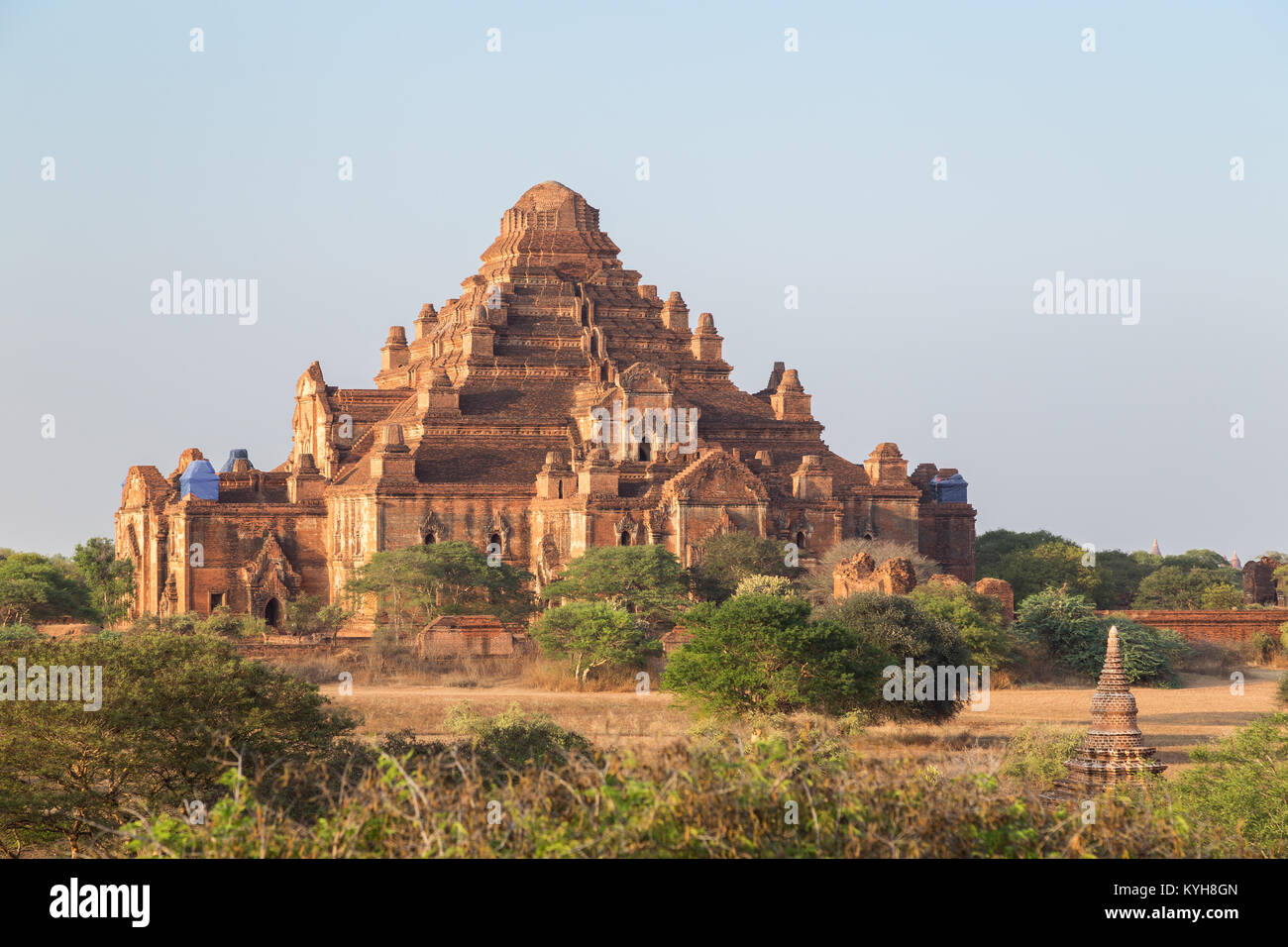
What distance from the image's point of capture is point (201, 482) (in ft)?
200

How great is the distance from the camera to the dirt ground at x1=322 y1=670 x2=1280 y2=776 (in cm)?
3594

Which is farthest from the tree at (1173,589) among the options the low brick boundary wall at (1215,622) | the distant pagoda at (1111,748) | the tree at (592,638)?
the distant pagoda at (1111,748)

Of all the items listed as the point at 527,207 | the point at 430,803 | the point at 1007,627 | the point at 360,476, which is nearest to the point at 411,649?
the point at 360,476

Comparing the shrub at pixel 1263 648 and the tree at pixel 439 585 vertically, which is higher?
the tree at pixel 439 585

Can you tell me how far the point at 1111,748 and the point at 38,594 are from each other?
139 feet

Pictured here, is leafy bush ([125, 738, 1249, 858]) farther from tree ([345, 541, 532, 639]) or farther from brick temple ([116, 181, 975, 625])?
brick temple ([116, 181, 975, 625])

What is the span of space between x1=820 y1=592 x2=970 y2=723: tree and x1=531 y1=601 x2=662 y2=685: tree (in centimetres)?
575

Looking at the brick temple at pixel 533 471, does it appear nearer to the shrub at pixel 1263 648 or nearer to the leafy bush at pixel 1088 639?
the leafy bush at pixel 1088 639

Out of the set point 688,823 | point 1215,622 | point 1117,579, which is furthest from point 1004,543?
point 688,823

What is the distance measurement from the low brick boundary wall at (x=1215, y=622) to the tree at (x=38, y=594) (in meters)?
34.7

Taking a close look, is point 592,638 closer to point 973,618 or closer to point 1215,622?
point 973,618

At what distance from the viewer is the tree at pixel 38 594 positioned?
59.7m
